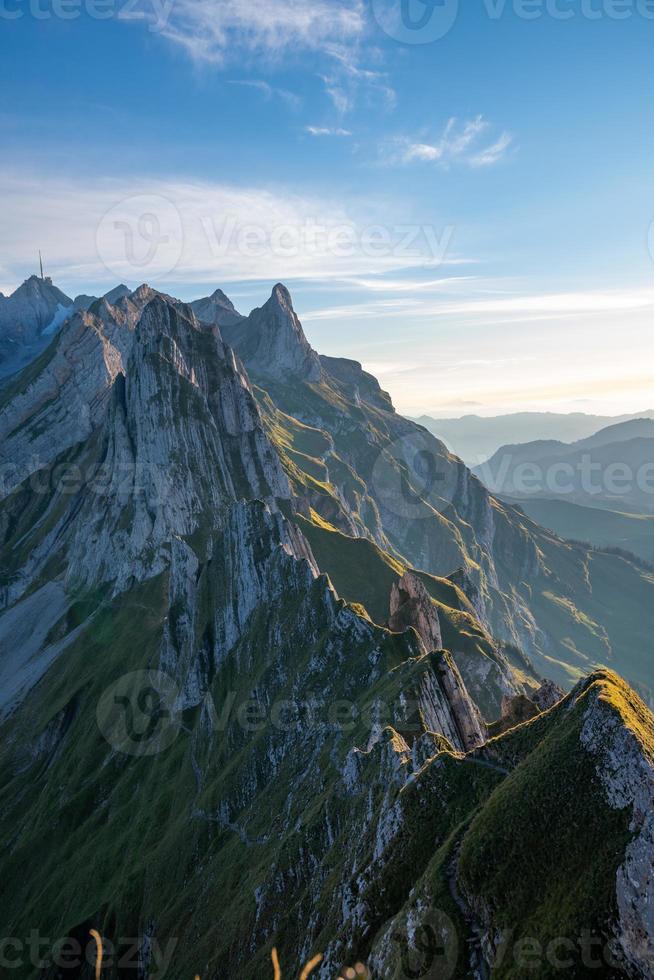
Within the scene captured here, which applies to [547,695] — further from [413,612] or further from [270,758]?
[413,612]

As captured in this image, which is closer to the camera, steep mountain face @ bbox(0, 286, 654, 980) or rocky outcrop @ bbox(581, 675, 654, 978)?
rocky outcrop @ bbox(581, 675, 654, 978)

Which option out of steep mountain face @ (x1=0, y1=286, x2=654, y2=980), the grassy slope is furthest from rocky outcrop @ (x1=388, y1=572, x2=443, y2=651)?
the grassy slope

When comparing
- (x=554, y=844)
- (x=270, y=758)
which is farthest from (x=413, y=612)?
(x=554, y=844)

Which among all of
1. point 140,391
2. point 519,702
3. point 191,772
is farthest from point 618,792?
point 140,391

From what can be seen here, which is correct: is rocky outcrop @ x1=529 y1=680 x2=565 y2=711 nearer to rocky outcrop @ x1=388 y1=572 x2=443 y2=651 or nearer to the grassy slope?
the grassy slope

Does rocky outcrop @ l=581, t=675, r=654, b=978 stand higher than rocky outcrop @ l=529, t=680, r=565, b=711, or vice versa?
rocky outcrop @ l=581, t=675, r=654, b=978

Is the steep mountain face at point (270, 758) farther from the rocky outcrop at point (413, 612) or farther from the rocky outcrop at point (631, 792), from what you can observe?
the rocky outcrop at point (413, 612)

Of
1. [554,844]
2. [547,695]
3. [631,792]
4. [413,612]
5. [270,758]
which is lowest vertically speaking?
[270,758]
